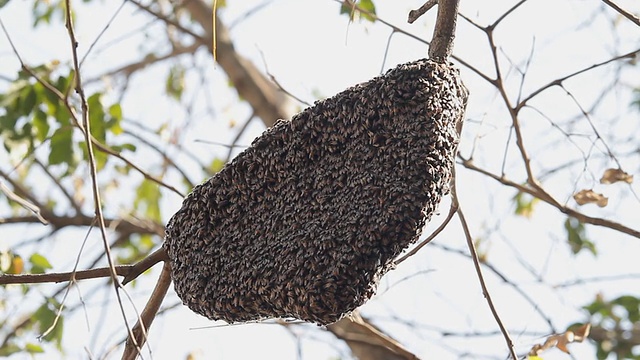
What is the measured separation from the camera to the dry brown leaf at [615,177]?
1.30m

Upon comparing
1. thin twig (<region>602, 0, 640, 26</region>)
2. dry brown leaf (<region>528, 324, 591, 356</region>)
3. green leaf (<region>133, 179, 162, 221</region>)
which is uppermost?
green leaf (<region>133, 179, 162, 221</region>)

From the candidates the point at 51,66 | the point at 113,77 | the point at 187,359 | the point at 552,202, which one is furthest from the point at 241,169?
the point at 113,77

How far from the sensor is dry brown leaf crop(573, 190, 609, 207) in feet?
4.03

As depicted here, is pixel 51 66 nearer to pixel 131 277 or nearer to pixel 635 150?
pixel 131 277

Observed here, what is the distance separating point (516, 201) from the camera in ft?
7.73

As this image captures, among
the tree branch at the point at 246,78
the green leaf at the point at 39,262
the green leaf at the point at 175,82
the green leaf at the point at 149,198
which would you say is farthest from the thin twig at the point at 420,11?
the green leaf at the point at 175,82

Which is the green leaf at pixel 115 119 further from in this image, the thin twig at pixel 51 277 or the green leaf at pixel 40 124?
the thin twig at pixel 51 277

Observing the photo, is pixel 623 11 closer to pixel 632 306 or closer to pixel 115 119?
pixel 115 119

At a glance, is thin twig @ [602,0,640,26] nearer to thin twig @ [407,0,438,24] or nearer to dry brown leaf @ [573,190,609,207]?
thin twig @ [407,0,438,24]

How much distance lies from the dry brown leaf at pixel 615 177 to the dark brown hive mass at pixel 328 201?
2.03ft

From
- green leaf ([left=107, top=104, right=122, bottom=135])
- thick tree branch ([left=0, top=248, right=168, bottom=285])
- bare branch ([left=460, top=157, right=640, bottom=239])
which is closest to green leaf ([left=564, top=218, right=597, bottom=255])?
bare branch ([left=460, top=157, right=640, bottom=239])

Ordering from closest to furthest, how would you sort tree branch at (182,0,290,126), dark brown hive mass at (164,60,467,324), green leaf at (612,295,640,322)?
dark brown hive mass at (164,60,467,324), green leaf at (612,295,640,322), tree branch at (182,0,290,126)

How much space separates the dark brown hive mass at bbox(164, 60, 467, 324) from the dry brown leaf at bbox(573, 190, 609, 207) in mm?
528

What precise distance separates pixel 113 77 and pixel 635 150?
1651 millimetres
